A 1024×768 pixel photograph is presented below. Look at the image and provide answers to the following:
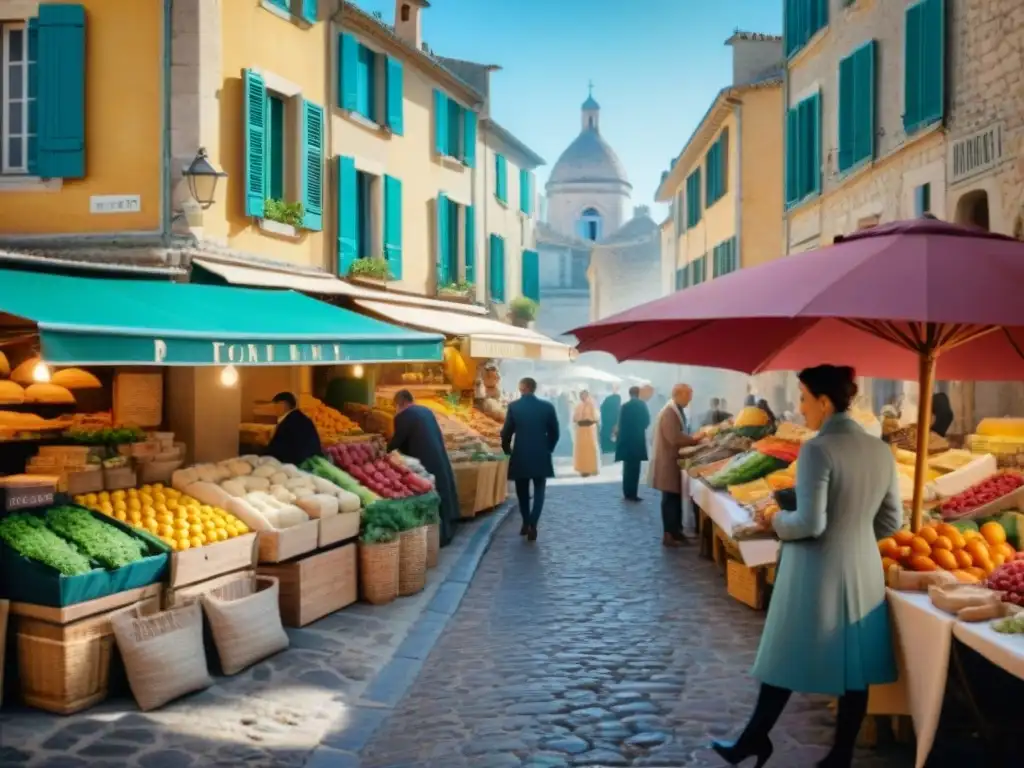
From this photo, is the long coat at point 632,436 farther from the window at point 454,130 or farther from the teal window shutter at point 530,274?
the teal window shutter at point 530,274

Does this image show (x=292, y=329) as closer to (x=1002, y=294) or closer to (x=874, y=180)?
(x=1002, y=294)

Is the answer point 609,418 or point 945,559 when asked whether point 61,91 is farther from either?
point 609,418

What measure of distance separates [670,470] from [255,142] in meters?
6.43

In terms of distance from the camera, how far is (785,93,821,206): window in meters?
18.5

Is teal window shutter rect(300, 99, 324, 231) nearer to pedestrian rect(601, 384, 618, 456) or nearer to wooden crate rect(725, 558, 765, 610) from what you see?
wooden crate rect(725, 558, 765, 610)

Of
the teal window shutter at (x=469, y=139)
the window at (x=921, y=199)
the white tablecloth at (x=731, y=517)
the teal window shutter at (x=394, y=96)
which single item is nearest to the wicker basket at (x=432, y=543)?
the white tablecloth at (x=731, y=517)

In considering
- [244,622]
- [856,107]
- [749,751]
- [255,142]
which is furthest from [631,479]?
[749,751]

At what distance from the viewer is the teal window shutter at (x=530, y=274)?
97.7 feet

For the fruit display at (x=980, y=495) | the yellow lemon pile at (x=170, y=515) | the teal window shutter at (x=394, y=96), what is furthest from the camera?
the teal window shutter at (x=394, y=96)

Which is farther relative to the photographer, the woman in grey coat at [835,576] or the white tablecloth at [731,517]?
the white tablecloth at [731,517]

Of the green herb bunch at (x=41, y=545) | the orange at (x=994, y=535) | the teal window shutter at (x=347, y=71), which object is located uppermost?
the teal window shutter at (x=347, y=71)

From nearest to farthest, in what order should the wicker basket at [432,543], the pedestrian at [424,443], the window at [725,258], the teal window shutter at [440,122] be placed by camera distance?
the wicker basket at [432,543], the pedestrian at [424,443], the teal window shutter at [440,122], the window at [725,258]

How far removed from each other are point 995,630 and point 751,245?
20.8m

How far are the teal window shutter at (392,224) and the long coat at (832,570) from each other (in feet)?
44.2
